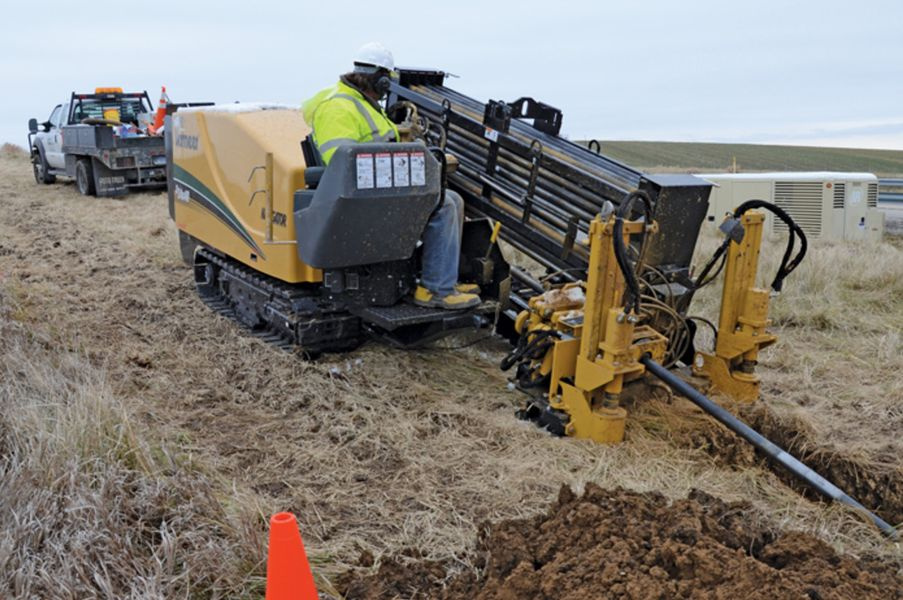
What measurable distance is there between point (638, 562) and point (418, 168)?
3.18 m

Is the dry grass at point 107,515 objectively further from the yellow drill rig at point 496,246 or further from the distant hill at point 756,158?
the distant hill at point 756,158

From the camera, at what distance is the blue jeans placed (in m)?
5.87

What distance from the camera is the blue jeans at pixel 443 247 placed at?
19.2 ft

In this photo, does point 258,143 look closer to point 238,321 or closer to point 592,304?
point 238,321

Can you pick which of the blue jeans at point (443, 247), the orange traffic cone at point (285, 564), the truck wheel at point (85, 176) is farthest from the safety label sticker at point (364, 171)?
the truck wheel at point (85, 176)

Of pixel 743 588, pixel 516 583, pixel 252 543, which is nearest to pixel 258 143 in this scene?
pixel 252 543

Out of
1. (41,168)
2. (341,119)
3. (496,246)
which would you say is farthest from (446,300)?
(41,168)

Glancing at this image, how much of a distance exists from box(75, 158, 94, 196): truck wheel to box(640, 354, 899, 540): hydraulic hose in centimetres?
1411

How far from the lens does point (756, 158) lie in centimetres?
4403

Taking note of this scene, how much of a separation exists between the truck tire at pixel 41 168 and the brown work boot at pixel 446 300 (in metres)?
15.4

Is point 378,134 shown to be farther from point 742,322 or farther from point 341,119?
point 742,322

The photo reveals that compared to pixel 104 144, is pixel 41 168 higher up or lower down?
lower down

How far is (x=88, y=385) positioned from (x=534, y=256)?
10.6ft

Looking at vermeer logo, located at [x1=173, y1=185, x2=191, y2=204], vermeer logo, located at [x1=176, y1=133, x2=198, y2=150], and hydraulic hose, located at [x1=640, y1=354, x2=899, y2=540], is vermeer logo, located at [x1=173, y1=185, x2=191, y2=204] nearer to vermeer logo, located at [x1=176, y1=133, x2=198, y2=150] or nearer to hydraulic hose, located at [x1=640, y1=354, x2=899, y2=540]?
vermeer logo, located at [x1=176, y1=133, x2=198, y2=150]
